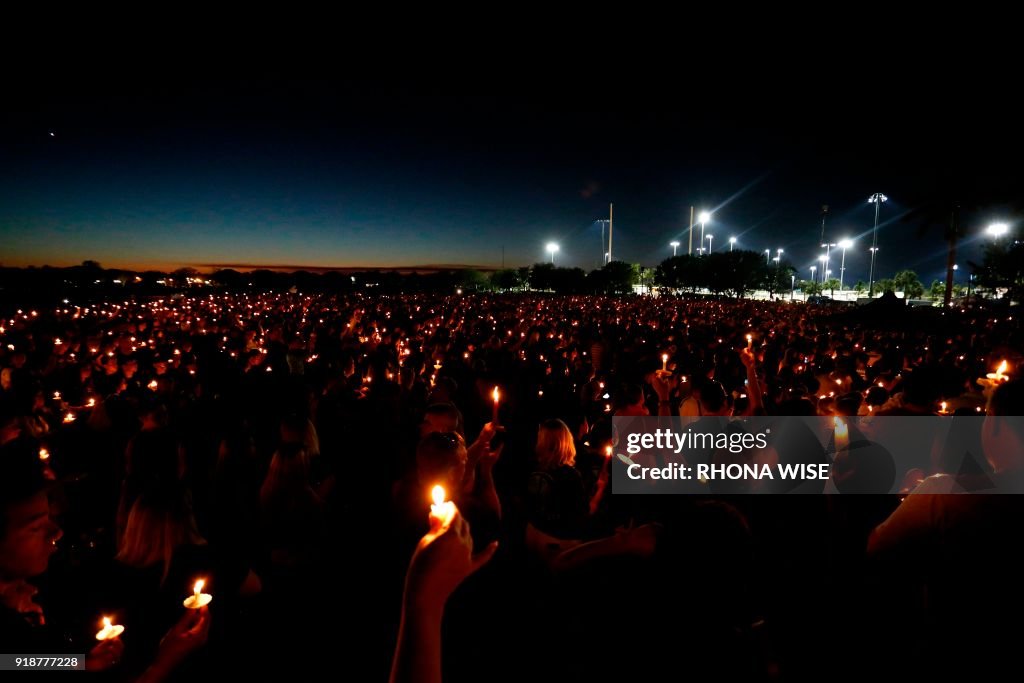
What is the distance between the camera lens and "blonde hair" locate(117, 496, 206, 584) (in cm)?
296

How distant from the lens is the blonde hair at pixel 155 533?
296 cm

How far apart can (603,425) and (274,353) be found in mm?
9304

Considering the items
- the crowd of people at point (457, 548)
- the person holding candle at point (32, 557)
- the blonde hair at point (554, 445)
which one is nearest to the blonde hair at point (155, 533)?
the crowd of people at point (457, 548)

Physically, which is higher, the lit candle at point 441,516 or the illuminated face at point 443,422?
the lit candle at point 441,516

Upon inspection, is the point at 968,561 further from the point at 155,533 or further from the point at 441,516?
the point at 155,533

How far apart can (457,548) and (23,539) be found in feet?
6.17

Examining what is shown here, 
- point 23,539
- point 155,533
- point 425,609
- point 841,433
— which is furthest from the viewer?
point 841,433

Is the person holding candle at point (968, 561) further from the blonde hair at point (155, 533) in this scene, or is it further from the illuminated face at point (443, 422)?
the blonde hair at point (155, 533)

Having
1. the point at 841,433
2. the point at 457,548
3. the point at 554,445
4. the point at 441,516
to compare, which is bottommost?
the point at 841,433

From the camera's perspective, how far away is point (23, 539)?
1.94 meters

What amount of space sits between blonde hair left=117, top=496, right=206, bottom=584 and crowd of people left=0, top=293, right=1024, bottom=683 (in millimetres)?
13

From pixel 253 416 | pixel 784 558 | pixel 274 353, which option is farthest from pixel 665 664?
pixel 274 353

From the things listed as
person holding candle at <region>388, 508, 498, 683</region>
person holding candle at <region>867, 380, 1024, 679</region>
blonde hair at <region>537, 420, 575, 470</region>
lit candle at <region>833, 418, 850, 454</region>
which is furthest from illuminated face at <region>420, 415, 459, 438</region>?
lit candle at <region>833, 418, 850, 454</region>

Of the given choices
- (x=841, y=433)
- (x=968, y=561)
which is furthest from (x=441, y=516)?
(x=841, y=433)
